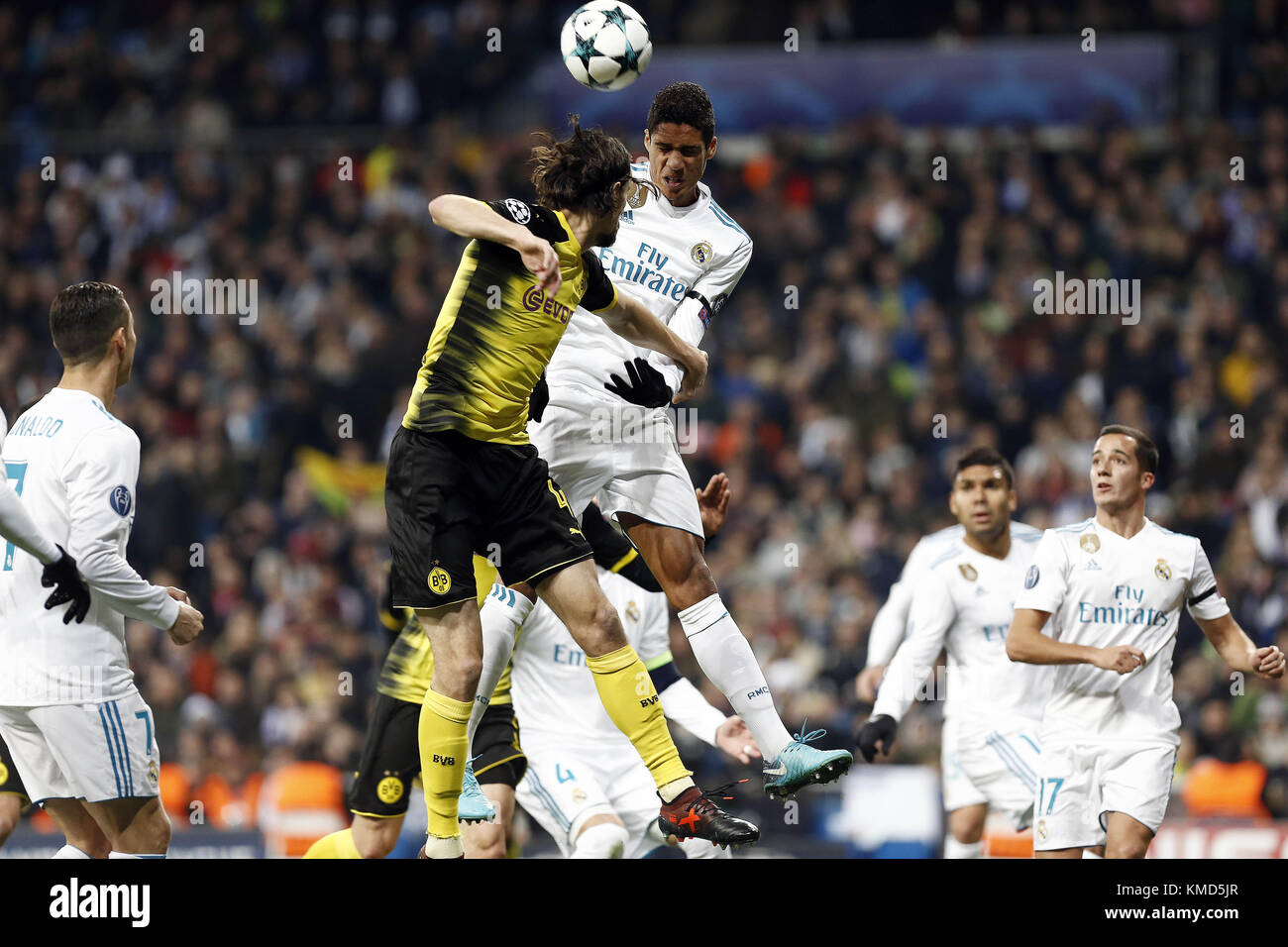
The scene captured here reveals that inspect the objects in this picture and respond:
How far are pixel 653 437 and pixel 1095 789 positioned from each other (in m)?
2.65

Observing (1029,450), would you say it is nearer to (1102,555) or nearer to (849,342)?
(849,342)

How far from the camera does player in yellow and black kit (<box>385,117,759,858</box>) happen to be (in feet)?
19.5

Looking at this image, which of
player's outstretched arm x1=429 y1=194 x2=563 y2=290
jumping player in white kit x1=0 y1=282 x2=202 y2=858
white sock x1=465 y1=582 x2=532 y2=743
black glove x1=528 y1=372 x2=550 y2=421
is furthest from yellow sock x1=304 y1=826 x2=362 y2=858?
player's outstretched arm x1=429 y1=194 x2=563 y2=290

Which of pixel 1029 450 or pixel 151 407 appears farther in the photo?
pixel 151 407

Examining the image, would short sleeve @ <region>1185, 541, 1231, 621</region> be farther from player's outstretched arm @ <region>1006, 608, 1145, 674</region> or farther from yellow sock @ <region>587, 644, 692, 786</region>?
yellow sock @ <region>587, 644, 692, 786</region>

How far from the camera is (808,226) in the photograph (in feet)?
54.3

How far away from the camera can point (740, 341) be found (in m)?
15.9

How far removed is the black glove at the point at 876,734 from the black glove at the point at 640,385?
9.25 ft

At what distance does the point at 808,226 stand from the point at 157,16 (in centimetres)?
866

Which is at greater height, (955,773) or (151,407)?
(151,407)

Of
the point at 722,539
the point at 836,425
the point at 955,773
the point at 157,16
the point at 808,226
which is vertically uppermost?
the point at 157,16

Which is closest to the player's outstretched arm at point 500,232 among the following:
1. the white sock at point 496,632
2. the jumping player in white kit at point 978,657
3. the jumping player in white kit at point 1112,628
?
the white sock at point 496,632

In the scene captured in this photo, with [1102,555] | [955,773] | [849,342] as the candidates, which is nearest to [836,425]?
[849,342]

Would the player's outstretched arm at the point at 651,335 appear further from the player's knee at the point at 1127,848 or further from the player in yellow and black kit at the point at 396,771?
the player's knee at the point at 1127,848
